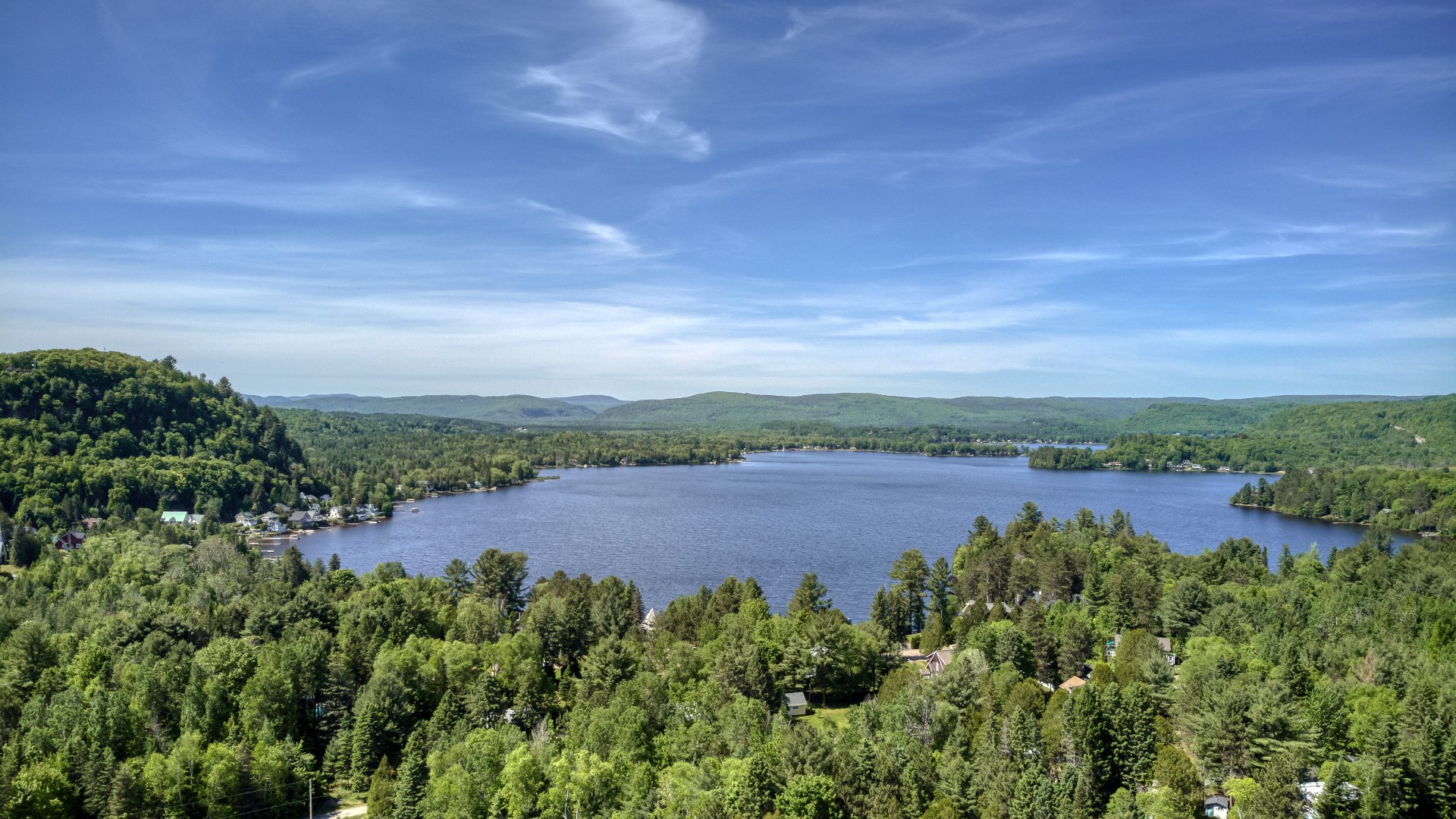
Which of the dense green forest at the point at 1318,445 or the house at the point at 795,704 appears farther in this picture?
the dense green forest at the point at 1318,445

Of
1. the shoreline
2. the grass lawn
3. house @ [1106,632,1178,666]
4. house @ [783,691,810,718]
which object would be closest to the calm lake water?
the shoreline

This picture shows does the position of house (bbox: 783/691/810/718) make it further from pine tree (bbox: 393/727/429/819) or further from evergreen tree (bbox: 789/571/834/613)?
pine tree (bbox: 393/727/429/819)

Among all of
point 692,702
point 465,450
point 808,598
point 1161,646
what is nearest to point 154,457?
point 808,598

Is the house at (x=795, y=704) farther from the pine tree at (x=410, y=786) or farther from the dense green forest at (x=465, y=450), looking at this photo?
the dense green forest at (x=465, y=450)

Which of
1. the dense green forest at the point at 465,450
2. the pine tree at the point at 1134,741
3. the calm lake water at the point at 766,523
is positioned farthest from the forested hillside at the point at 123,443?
the pine tree at the point at 1134,741

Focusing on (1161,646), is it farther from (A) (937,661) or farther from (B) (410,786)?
(B) (410,786)
